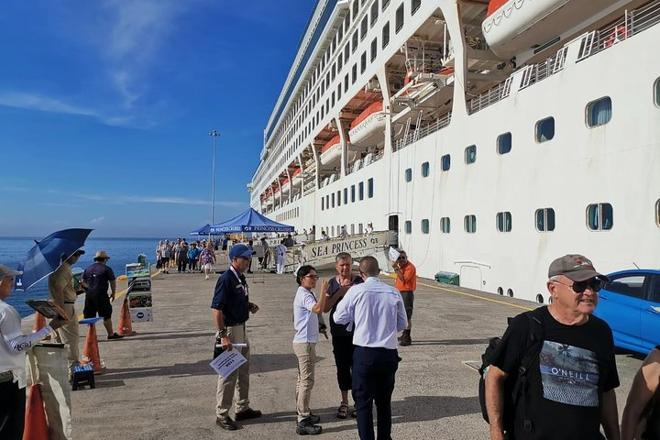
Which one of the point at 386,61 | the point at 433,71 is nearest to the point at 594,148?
the point at 433,71

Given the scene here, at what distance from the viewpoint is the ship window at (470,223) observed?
637 inches

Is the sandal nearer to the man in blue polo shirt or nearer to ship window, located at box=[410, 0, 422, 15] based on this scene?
the man in blue polo shirt

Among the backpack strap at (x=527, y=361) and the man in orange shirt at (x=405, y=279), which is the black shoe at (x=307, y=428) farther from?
the man in orange shirt at (x=405, y=279)

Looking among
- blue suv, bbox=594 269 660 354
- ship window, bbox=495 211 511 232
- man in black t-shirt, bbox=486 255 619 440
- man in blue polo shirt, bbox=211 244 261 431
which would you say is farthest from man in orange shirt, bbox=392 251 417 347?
ship window, bbox=495 211 511 232

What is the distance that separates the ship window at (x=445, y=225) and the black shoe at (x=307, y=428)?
14.2m

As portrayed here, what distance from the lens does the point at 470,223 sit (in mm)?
16391

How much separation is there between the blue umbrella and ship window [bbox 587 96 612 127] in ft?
37.8

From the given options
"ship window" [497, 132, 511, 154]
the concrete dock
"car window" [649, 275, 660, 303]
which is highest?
"ship window" [497, 132, 511, 154]

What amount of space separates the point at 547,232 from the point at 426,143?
837cm

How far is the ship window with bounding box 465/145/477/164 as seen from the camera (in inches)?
647

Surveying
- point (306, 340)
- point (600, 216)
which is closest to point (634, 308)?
point (600, 216)

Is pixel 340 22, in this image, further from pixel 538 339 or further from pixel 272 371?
pixel 538 339

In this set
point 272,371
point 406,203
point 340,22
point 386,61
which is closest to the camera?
point 272,371

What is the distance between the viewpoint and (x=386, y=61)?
2447 cm
